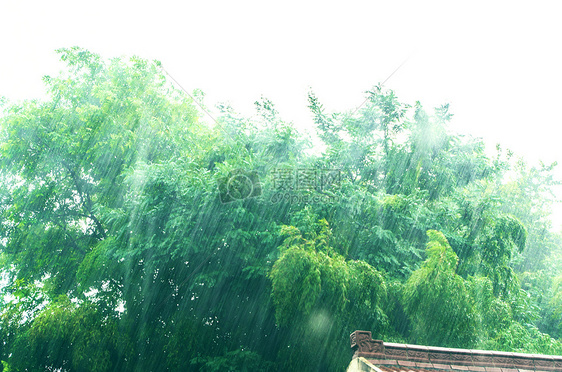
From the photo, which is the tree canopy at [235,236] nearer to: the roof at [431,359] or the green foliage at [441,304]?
the green foliage at [441,304]

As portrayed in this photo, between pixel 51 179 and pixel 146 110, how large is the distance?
2901 millimetres

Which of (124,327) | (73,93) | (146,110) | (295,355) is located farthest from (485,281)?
(73,93)

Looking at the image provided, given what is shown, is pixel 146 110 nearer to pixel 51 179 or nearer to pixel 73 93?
pixel 73 93

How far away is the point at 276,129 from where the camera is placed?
8.15 metres

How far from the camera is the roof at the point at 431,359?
13.1ft

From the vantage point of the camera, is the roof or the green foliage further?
the green foliage

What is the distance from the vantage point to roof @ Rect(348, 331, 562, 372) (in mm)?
3979

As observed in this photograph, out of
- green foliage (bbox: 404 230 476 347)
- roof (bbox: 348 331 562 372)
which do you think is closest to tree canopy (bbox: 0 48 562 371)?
green foliage (bbox: 404 230 476 347)

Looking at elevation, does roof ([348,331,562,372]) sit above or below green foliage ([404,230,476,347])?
below

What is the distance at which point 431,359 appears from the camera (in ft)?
13.9

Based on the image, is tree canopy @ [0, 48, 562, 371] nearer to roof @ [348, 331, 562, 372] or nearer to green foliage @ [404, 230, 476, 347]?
green foliage @ [404, 230, 476, 347]

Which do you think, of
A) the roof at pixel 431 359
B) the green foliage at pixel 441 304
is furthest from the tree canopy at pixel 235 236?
the roof at pixel 431 359

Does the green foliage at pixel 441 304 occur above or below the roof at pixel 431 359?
above

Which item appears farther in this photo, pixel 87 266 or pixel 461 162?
pixel 461 162
